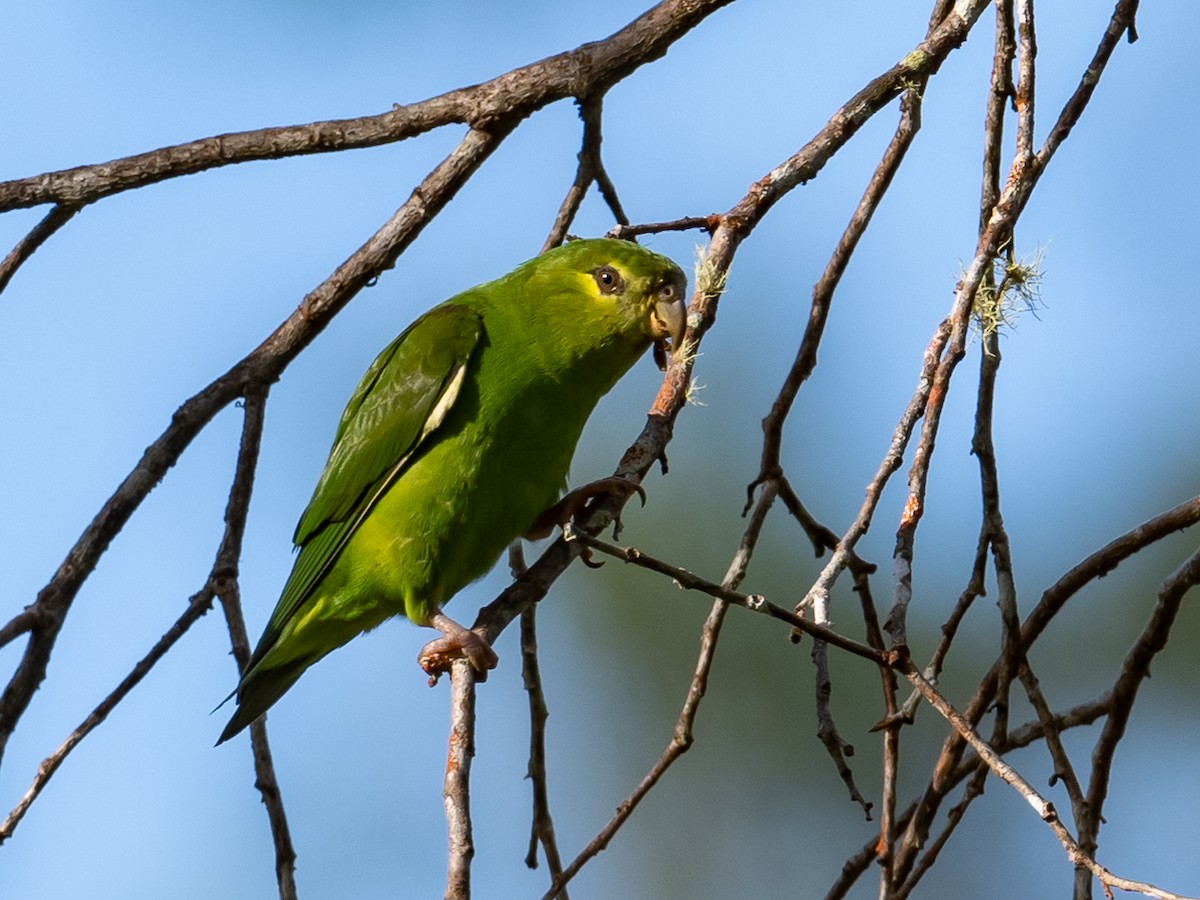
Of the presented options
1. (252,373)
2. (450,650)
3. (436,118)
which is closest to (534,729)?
(450,650)

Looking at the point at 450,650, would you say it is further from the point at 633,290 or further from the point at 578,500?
the point at 633,290

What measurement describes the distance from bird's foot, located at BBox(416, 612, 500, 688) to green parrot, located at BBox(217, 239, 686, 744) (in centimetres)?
4

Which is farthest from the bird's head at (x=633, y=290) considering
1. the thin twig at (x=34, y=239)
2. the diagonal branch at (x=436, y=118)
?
the thin twig at (x=34, y=239)

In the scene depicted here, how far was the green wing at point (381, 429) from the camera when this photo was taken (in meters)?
4.27

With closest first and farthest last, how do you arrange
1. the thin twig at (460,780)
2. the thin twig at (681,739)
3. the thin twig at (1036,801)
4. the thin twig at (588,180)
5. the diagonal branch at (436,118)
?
the thin twig at (1036,801) < the thin twig at (460,780) < the thin twig at (681,739) < the diagonal branch at (436,118) < the thin twig at (588,180)

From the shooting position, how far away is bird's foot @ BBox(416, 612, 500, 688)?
10.1 ft

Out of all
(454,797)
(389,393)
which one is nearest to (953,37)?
(389,393)

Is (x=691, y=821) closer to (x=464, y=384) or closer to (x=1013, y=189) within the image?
(x=464, y=384)

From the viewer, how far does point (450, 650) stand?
375cm

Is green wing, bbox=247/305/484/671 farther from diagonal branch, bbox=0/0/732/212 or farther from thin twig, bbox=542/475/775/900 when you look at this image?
thin twig, bbox=542/475/775/900

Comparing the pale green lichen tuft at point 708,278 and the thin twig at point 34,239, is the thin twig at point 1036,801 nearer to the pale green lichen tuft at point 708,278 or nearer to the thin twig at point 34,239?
the pale green lichen tuft at point 708,278

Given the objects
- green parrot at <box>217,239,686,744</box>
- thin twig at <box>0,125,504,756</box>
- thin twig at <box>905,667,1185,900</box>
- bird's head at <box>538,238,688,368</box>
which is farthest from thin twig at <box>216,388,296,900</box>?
thin twig at <box>905,667,1185,900</box>

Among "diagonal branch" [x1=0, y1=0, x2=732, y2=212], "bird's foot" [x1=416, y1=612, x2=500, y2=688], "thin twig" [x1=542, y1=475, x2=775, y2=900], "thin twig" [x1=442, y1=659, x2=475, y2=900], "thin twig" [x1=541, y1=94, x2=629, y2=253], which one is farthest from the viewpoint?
"thin twig" [x1=541, y1=94, x2=629, y2=253]

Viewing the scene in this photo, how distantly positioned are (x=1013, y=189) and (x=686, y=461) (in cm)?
529
